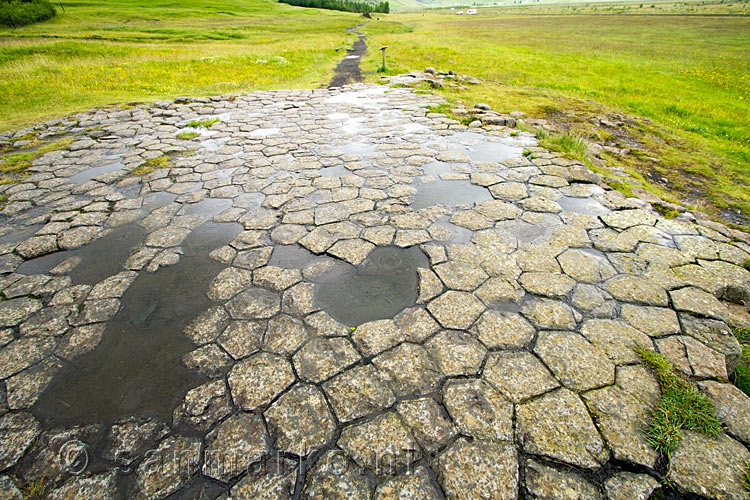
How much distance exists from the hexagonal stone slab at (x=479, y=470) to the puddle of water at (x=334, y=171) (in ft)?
14.1

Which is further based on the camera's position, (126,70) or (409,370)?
(126,70)

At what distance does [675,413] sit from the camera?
78.0 inches

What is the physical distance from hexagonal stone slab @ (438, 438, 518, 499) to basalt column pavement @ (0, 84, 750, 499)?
10 millimetres

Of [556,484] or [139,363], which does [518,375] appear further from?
[139,363]

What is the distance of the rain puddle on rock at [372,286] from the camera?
9.07ft

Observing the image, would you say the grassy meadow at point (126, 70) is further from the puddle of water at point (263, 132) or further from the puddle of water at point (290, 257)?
the puddle of water at point (290, 257)

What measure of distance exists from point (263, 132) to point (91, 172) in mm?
3379

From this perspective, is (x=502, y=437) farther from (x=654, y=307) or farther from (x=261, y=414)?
(x=654, y=307)

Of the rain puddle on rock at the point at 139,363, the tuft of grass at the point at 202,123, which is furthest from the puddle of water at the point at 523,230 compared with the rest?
the tuft of grass at the point at 202,123

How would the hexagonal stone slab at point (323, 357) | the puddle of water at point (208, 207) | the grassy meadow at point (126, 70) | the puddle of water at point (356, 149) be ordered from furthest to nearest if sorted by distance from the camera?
the grassy meadow at point (126, 70) < the puddle of water at point (356, 149) < the puddle of water at point (208, 207) < the hexagonal stone slab at point (323, 357)

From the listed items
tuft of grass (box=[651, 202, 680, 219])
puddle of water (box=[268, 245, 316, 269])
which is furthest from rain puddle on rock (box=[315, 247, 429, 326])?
tuft of grass (box=[651, 202, 680, 219])

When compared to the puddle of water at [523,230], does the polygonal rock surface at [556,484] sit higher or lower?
lower

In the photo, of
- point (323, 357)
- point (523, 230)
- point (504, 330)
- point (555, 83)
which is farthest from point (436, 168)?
point (555, 83)

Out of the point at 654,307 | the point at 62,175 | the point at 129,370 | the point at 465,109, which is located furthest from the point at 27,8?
the point at 654,307
